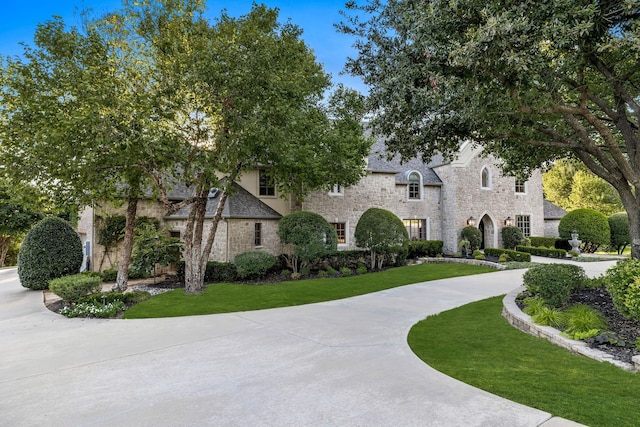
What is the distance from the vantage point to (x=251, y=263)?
1470cm

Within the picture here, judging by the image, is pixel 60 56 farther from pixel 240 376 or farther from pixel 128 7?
pixel 240 376

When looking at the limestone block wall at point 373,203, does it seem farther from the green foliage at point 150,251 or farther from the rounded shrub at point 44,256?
the rounded shrub at point 44,256

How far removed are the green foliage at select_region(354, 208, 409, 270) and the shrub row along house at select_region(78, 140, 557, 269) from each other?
2.67 metres

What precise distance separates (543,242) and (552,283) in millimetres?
18471

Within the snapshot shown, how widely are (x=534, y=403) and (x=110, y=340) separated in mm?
7128

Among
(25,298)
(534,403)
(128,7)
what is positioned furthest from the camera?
(25,298)

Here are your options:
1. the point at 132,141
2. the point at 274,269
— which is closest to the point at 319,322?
the point at 132,141

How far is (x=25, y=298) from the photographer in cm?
1227

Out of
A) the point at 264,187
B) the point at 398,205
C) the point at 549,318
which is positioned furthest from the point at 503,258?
the point at 264,187

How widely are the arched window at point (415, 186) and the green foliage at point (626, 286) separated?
16.0 metres

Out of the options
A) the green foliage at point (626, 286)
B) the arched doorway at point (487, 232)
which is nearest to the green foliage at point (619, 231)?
the arched doorway at point (487, 232)

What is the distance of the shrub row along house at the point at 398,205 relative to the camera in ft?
55.4

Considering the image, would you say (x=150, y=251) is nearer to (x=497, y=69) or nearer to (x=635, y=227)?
(x=497, y=69)

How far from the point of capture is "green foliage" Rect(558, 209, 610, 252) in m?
23.1
